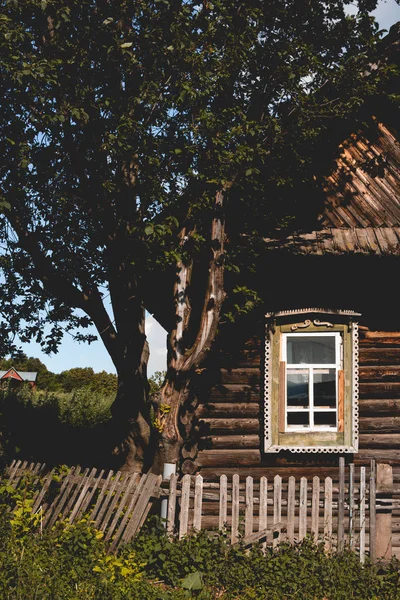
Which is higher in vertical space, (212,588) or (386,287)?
(386,287)

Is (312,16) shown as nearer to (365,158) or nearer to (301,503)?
(365,158)

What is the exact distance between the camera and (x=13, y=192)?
376 inches

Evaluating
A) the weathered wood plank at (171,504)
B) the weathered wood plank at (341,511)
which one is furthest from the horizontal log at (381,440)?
the weathered wood plank at (171,504)

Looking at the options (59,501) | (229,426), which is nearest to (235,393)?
(229,426)

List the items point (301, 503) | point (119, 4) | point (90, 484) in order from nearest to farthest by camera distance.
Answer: point (301, 503) → point (90, 484) → point (119, 4)

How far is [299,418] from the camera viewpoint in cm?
981

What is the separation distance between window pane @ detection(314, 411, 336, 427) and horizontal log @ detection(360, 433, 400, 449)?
650mm

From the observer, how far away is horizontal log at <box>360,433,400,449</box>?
941cm

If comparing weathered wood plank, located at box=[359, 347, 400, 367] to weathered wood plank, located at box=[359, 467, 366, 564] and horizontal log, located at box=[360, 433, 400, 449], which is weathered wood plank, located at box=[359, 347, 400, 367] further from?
weathered wood plank, located at box=[359, 467, 366, 564]

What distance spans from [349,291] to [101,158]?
4.38 m

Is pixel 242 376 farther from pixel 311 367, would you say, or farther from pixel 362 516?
pixel 362 516

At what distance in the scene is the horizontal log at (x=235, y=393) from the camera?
382 inches

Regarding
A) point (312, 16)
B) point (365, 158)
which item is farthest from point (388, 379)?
point (312, 16)

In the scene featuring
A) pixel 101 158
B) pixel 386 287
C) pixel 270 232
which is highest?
pixel 101 158
